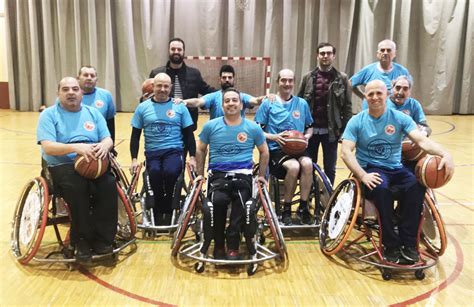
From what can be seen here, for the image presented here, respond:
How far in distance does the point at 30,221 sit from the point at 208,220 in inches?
46.4

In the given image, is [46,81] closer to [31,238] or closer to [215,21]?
[215,21]

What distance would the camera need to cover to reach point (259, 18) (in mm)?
10188

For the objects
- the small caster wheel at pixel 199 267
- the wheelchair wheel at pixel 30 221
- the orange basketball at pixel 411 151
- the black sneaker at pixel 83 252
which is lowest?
the small caster wheel at pixel 199 267

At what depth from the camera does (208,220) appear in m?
2.89

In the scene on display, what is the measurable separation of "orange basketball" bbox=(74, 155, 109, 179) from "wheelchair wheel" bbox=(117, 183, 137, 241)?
251 mm

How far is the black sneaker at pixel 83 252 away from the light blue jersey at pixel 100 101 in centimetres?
137

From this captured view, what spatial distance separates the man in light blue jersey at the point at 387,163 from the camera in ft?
9.31

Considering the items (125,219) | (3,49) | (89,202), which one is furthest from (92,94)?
(3,49)

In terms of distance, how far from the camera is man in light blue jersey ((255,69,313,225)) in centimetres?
350

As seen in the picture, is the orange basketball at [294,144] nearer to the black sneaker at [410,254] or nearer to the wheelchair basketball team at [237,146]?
the wheelchair basketball team at [237,146]

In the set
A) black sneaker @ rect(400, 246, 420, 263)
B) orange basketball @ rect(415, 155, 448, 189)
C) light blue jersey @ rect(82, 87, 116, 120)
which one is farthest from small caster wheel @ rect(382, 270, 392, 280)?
light blue jersey @ rect(82, 87, 116, 120)

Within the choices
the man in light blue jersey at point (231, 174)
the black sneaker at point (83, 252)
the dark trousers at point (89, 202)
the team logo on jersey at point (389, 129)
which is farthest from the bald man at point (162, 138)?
the team logo on jersey at point (389, 129)

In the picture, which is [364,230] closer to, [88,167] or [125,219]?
[125,219]

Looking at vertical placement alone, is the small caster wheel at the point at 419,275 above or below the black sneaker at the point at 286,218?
below
